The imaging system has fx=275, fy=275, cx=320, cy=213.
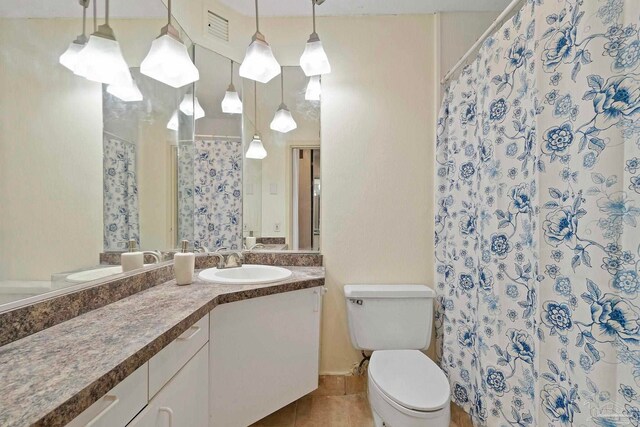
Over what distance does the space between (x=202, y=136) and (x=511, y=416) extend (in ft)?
6.64

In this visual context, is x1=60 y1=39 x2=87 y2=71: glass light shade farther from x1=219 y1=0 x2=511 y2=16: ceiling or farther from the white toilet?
the white toilet

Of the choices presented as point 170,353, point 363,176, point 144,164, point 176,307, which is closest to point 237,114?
point 144,164

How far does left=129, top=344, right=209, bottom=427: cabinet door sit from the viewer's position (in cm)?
75

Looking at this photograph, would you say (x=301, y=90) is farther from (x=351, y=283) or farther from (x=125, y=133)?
(x=351, y=283)

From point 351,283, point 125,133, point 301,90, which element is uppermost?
point 301,90

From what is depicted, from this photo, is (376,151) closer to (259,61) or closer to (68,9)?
(259,61)

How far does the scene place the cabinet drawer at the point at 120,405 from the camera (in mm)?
535

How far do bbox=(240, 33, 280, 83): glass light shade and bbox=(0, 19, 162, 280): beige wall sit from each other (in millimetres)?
688

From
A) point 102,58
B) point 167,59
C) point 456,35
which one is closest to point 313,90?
point 167,59

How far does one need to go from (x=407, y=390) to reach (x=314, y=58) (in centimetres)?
167

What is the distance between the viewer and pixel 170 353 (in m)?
0.83

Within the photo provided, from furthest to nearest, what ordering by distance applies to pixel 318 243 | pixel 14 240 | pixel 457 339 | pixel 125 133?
pixel 318 243 < pixel 457 339 < pixel 125 133 < pixel 14 240

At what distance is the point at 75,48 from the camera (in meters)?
0.91

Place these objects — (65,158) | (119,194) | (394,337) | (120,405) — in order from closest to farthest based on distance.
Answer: (120,405) → (65,158) → (119,194) → (394,337)
